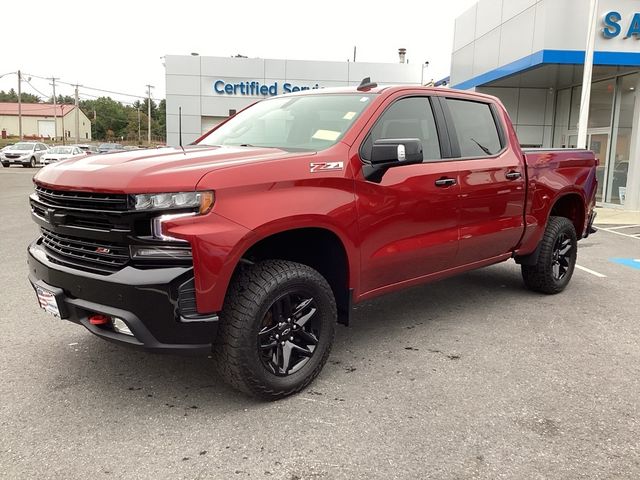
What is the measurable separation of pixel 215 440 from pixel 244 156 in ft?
5.24

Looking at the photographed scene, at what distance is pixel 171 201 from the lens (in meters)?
2.83

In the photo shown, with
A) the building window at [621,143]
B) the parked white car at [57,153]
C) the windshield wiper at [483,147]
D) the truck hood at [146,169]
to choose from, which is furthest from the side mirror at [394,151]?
the parked white car at [57,153]

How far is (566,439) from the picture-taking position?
297cm

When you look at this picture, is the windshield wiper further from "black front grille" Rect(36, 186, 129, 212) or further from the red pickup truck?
"black front grille" Rect(36, 186, 129, 212)

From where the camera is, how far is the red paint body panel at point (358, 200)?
2889 mm

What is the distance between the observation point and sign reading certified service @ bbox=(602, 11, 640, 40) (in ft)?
45.8

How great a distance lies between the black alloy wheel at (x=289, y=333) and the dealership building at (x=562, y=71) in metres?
12.9

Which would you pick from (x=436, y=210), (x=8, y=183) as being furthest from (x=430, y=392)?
(x=8, y=183)

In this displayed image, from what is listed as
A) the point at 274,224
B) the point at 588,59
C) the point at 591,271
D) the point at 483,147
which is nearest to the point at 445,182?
the point at 483,147

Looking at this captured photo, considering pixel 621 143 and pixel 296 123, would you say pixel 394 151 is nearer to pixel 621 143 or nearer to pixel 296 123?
pixel 296 123

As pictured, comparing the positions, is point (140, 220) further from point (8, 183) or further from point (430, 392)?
point (8, 183)

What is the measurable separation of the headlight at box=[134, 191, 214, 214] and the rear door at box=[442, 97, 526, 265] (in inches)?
90.1

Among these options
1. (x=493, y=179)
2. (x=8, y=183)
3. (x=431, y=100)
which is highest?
(x=431, y=100)

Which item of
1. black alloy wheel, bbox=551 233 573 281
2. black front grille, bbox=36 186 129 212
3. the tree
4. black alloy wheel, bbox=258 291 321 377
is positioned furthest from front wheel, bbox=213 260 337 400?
the tree
